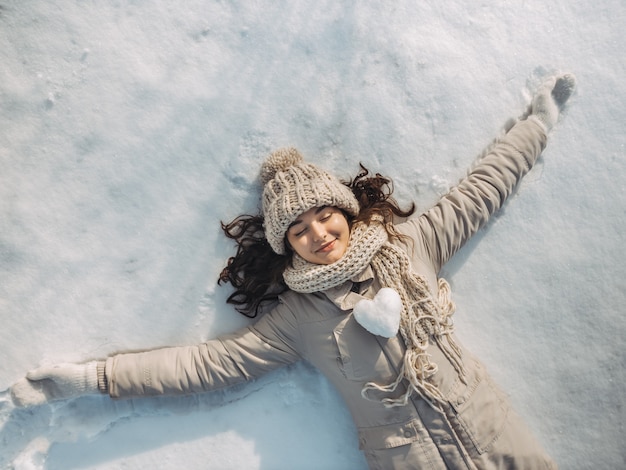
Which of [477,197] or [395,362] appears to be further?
[477,197]

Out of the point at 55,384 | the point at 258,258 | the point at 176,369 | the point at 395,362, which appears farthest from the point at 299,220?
the point at 55,384

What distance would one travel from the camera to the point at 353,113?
5.68 ft

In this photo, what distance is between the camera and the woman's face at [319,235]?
4.74 feet

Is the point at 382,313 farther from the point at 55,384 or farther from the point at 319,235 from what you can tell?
the point at 55,384

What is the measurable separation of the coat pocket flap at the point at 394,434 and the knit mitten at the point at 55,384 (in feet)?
3.01

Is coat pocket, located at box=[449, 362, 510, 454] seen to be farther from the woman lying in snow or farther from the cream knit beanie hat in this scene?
the cream knit beanie hat

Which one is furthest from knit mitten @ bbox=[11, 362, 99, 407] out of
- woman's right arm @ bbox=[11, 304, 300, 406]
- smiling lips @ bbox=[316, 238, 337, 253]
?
smiling lips @ bbox=[316, 238, 337, 253]

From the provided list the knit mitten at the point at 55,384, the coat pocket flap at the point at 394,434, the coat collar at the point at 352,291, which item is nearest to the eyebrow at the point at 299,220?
the coat collar at the point at 352,291

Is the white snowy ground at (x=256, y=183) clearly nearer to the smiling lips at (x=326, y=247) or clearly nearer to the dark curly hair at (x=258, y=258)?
the dark curly hair at (x=258, y=258)

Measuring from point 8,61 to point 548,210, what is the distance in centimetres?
194

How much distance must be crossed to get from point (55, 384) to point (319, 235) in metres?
1.01

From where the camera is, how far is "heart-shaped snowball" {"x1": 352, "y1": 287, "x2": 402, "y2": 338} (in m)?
1.42

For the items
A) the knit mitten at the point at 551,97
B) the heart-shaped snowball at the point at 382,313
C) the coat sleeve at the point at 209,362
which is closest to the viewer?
the heart-shaped snowball at the point at 382,313

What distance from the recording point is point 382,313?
1424 mm
